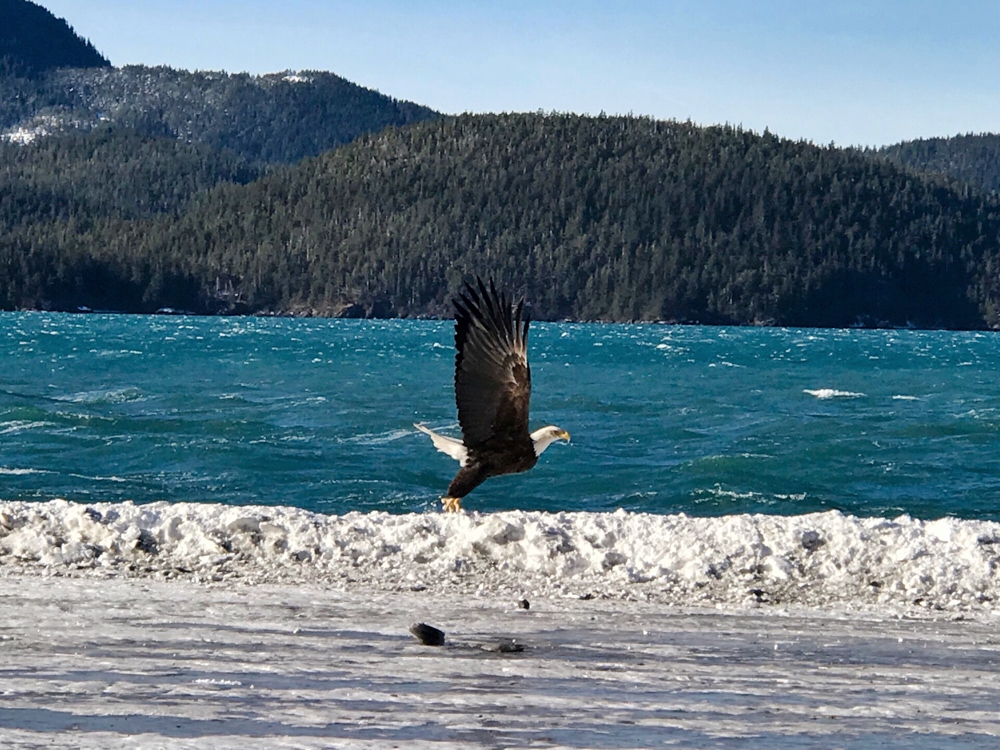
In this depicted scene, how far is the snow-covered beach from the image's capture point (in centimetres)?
647

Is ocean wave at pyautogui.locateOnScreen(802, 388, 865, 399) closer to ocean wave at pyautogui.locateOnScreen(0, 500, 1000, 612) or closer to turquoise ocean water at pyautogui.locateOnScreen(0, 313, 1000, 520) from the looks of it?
turquoise ocean water at pyautogui.locateOnScreen(0, 313, 1000, 520)

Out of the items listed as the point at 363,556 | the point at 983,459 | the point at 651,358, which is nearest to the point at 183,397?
the point at 983,459

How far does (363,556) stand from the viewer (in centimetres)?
1155

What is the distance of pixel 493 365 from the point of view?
35.1ft

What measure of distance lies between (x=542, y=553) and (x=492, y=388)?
1519 mm

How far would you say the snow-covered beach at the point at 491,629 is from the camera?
6.47m

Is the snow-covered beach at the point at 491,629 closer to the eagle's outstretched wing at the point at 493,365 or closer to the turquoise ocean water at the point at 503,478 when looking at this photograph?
the eagle's outstretched wing at the point at 493,365

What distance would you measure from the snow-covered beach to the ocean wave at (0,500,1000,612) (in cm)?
2

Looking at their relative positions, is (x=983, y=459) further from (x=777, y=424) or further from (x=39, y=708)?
(x=39, y=708)

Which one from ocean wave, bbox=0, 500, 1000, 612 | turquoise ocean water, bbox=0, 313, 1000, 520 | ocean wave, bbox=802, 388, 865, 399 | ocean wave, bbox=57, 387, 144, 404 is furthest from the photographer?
ocean wave, bbox=802, 388, 865, 399

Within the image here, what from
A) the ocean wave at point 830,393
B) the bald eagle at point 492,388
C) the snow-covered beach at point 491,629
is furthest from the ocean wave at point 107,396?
the bald eagle at point 492,388

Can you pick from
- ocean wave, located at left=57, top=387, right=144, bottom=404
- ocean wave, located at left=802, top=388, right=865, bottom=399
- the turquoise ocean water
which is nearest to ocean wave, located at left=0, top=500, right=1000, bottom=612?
the turquoise ocean water

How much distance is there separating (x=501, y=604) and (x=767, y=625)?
5.98 feet

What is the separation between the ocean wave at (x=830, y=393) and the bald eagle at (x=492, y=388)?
Result: 1652 inches
